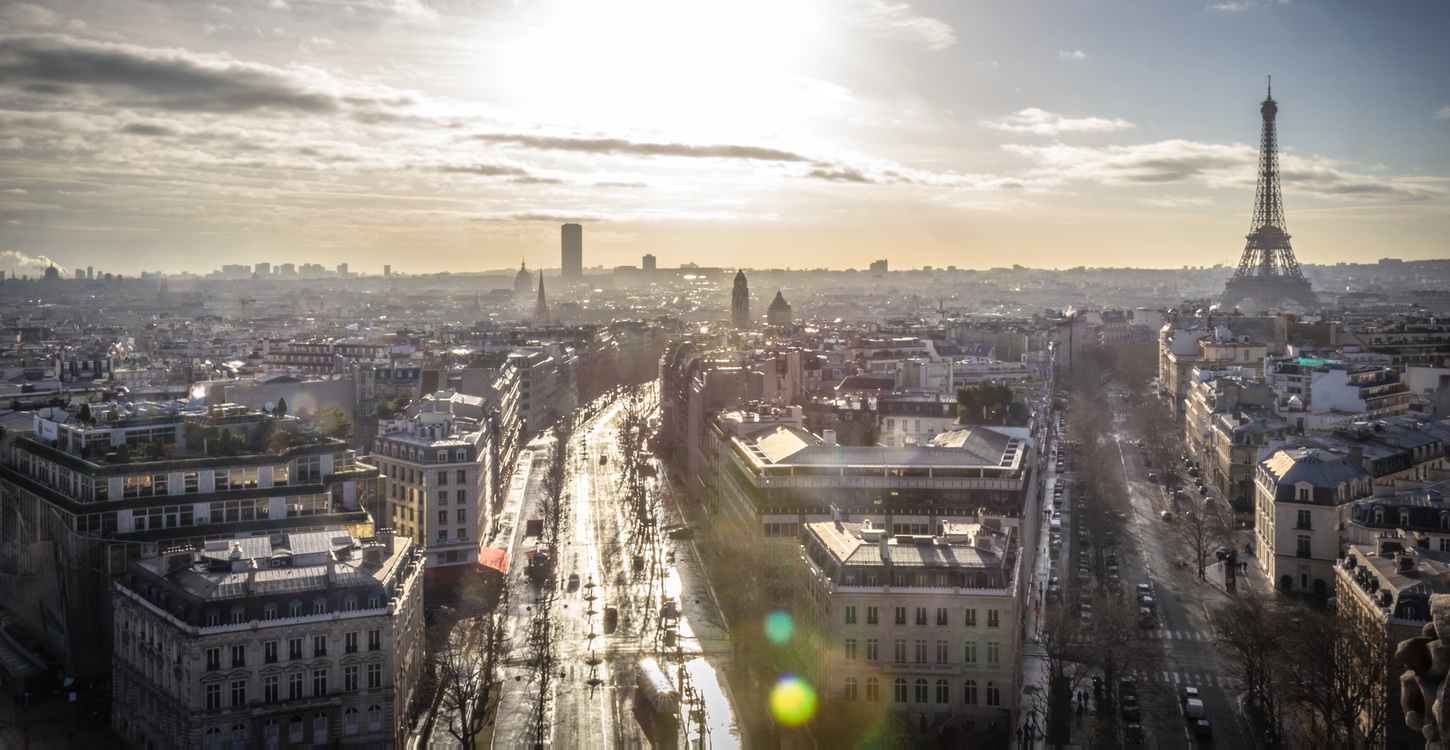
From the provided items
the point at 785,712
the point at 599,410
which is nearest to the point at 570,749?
the point at 785,712

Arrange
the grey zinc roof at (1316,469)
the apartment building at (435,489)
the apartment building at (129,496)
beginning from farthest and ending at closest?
the apartment building at (435,489)
the grey zinc roof at (1316,469)
the apartment building at (129,496)

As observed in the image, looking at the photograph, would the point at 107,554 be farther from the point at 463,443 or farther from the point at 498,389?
the point at 498,389

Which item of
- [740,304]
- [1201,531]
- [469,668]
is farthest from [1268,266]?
[469,668]

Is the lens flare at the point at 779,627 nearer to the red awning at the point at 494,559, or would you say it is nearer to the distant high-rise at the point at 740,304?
the red awning at the point at 494,559

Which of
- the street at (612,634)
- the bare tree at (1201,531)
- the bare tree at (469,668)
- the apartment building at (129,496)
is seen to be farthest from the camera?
the bare tree at (1201,531)

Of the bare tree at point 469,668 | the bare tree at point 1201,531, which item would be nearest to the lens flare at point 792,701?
the bare tree at point 469,668

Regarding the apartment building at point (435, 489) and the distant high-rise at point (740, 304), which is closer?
the apartment building at point (435, 489)
